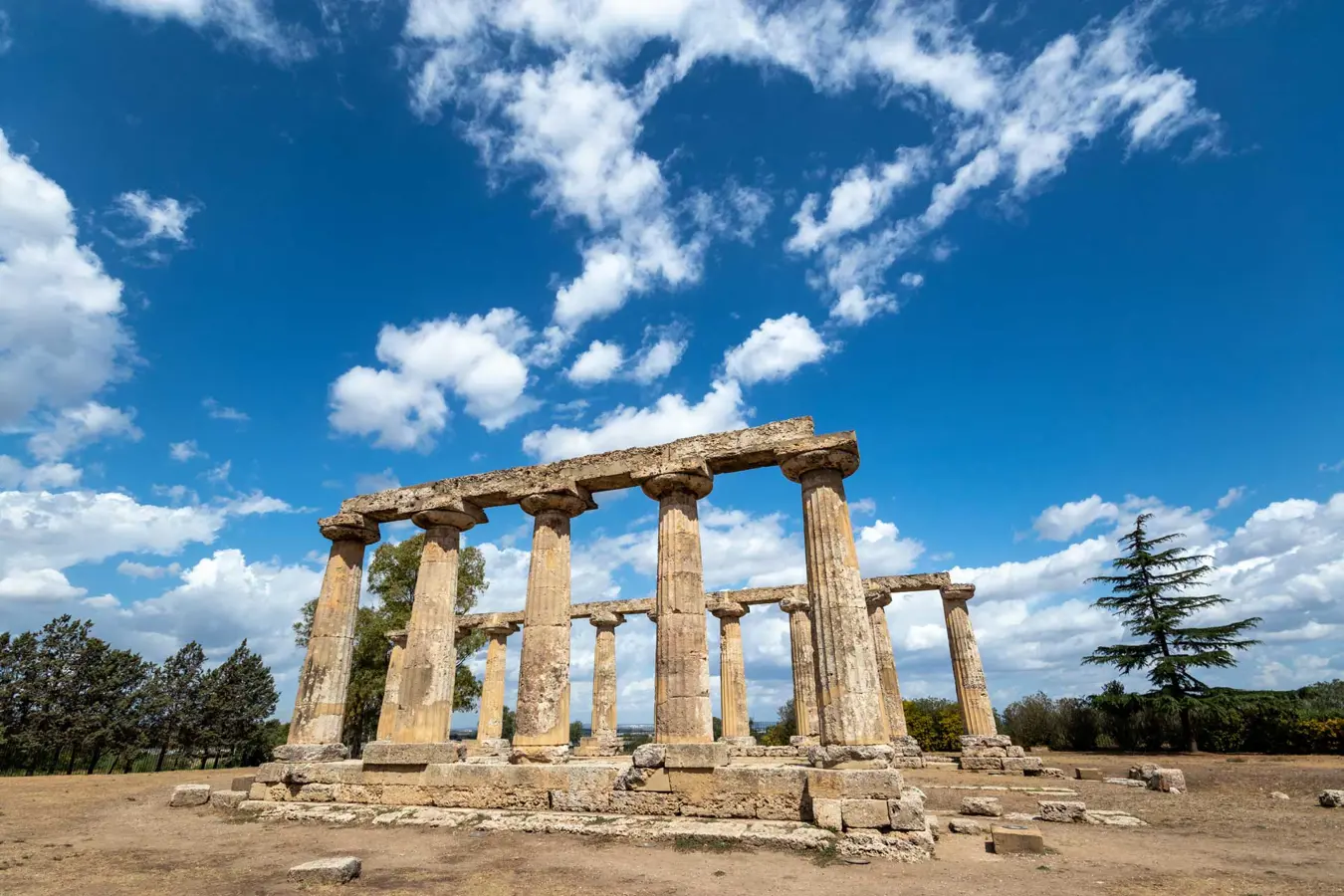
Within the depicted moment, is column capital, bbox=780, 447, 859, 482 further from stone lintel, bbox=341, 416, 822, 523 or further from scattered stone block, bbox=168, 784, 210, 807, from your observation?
scattered stone block, bbox=168, 784, 210, 807

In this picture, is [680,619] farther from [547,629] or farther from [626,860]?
[626,860]

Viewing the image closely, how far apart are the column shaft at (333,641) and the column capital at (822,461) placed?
36.3ft

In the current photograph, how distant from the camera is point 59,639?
30.7 m

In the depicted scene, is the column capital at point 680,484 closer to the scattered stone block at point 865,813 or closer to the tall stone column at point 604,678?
the scattered stone block at point 865,813

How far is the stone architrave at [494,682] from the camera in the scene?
83.3ft

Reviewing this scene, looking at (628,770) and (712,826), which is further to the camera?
(628,770)

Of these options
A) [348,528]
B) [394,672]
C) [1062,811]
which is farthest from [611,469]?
[394,672]

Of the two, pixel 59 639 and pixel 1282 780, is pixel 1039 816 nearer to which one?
pixel 1282 780

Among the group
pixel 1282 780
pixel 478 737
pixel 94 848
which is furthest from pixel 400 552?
pixel 1282 780

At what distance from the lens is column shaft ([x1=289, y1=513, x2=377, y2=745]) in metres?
14.8

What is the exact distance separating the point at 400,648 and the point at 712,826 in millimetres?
19073

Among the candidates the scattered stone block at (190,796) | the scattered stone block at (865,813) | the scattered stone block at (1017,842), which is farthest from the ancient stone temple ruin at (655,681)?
the scattered stone block at (190,796)

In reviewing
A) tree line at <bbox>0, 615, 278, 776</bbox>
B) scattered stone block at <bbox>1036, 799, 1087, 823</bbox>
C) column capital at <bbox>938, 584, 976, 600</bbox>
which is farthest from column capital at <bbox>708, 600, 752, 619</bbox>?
tree line at <bbox>0, 615, 278, 776</bbox>

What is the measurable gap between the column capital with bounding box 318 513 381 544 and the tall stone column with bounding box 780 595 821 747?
579 inches
